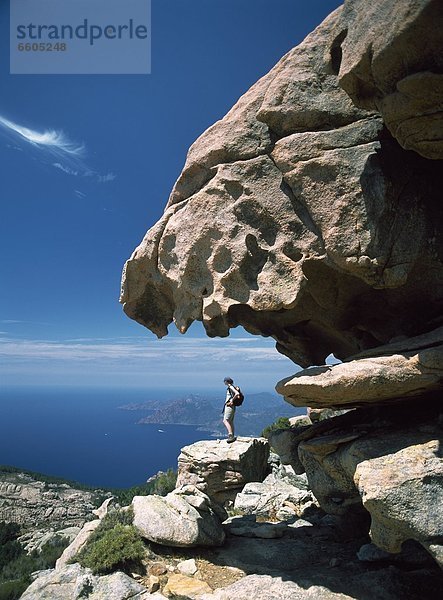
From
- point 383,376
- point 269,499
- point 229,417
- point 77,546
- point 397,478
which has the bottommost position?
point 269,499

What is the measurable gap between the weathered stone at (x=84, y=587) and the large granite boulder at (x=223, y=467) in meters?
10.3

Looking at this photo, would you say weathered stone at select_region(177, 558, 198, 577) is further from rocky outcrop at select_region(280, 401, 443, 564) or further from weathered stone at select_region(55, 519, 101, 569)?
rocky outcrop at select_region(280, 401, 443, 564)

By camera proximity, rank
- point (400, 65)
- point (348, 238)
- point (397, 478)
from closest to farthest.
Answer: point (400, 65) → point (397, 478) → point (348, 238)

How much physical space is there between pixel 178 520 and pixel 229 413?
8.06m

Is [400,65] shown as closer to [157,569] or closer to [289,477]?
[157,569]

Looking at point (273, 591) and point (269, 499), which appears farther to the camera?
point (269, 499)

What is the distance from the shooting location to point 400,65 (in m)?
8.28

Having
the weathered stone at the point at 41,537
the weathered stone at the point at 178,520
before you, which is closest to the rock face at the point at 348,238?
the weathered stone at the point at 178,520

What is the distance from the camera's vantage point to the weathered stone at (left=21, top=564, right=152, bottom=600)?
11117 millimetres

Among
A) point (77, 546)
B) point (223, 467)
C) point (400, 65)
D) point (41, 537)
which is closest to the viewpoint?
point (400, 65)

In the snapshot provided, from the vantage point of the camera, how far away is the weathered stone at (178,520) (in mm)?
13297

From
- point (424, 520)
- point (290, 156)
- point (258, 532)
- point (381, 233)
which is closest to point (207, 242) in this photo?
point (290, 156)

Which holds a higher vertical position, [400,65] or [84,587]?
[400,65]

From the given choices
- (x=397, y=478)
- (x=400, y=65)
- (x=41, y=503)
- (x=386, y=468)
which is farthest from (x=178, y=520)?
(x=41, y=503)
